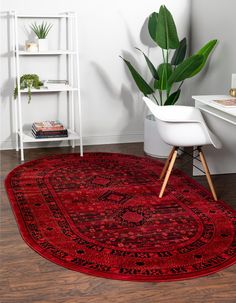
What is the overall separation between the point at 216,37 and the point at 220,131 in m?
1.13

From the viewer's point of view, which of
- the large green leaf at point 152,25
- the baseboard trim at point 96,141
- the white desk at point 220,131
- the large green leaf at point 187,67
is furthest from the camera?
the baseboard trim at point 96,141

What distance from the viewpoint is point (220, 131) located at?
4.21m

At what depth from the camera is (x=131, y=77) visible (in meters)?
5.55

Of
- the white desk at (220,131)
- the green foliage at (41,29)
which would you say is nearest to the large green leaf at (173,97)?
the white desk at (220,131)

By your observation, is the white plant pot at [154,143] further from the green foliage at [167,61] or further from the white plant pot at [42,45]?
the white plant pot at [42,45]

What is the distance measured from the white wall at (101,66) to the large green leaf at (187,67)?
840mm

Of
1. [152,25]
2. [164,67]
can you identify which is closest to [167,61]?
[164,67]

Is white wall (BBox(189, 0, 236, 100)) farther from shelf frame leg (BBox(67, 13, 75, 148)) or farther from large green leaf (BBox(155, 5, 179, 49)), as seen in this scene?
shelf frame leg (BBox(67, 13, 75, 148))

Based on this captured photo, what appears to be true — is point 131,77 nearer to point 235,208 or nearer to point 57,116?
point 57,116

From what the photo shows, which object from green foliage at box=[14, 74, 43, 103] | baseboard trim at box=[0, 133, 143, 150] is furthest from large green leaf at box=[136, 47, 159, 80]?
green foliage at box=[14, 74, 43, 103]

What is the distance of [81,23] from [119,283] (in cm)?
310

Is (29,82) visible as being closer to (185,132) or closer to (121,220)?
(185,132)

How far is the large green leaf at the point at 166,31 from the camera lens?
482cm

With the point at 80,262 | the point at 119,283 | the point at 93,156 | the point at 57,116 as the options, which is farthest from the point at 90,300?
the point at 57,116
